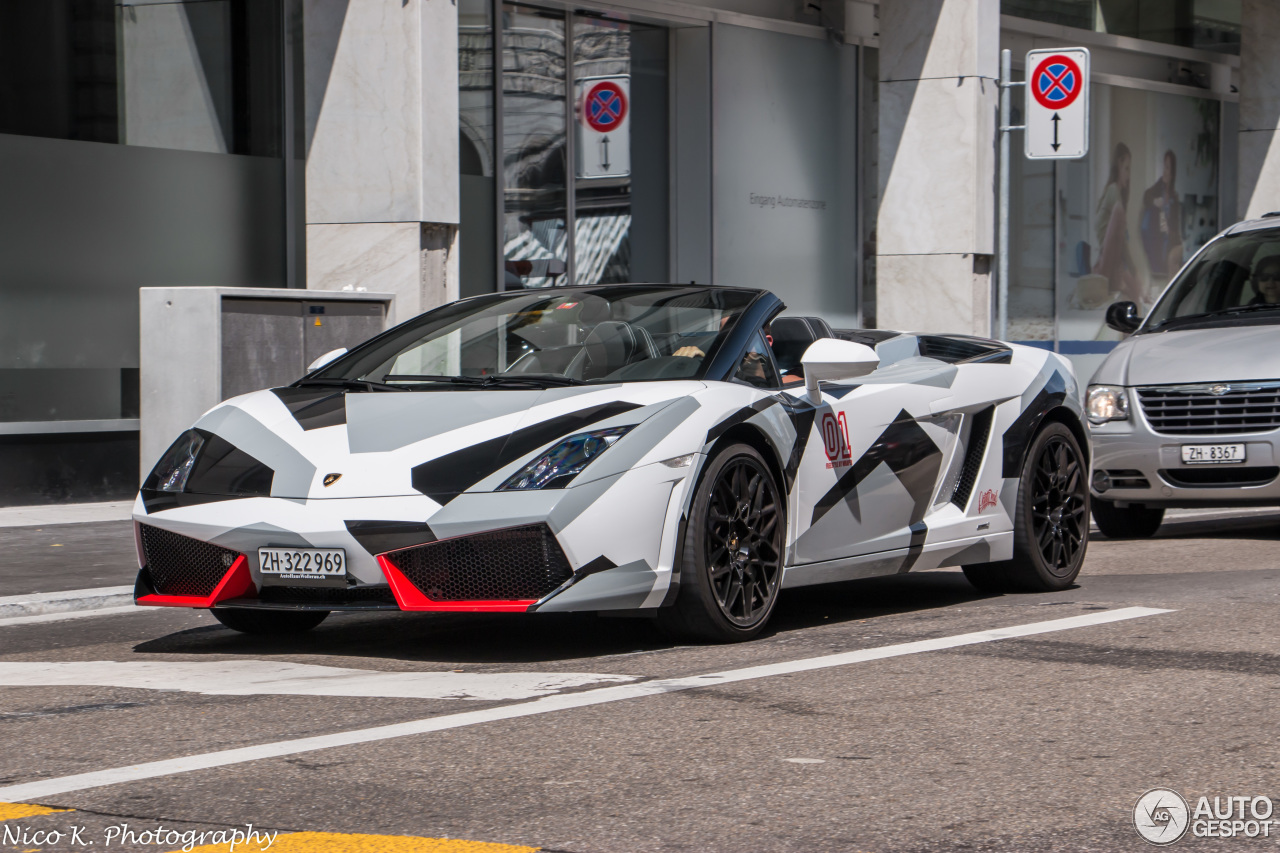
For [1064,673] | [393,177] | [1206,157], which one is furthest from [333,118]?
[1206,157]

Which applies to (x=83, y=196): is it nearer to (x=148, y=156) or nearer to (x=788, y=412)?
(x=148, y=156)

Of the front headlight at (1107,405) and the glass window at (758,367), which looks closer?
the glass window at (758,367)

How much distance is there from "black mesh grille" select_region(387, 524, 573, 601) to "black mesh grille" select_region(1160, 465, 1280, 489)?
5.82m

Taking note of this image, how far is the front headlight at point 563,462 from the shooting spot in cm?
589

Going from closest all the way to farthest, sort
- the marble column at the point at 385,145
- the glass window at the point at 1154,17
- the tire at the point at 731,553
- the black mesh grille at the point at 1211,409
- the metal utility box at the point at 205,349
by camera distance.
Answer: the tire at the point at 731,553 → the black mesh grille at the point at 1211,409 → the metal utility box at the point at 205,349 → the marble column at the point at 385,145 → the glass window at the point at 1154,17

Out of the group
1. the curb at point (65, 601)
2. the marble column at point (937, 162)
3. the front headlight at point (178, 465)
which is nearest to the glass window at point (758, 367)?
the front headlight at point (178, 465)

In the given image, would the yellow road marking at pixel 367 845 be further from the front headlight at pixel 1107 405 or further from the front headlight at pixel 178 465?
the front headlight at pixel 1107 405

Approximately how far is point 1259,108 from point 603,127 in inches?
445

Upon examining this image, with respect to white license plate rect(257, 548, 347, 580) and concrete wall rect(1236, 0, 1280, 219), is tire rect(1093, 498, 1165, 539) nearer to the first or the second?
white license plate rect(257, 548, 347, 580)

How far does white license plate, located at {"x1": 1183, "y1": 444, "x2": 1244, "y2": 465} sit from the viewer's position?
10.4 m

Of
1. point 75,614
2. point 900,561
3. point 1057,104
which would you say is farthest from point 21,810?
point 1057,104

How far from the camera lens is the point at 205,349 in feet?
39.1

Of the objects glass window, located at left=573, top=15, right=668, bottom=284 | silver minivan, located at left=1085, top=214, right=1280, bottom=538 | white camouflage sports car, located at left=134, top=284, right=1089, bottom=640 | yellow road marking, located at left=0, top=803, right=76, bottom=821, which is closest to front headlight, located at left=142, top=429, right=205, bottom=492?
white camouflage sports car, located at left=134, top=284, right=1089, bottom=640

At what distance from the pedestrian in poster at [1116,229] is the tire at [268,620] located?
1835cm
